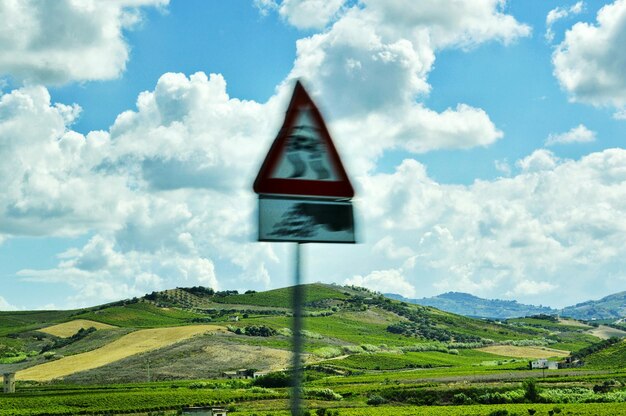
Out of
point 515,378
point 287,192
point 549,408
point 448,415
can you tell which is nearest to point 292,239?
point 287,192

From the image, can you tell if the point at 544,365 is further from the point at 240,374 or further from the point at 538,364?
the point at 240,374

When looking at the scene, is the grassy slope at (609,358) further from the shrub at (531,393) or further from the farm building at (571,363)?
the shrub at (531,393)

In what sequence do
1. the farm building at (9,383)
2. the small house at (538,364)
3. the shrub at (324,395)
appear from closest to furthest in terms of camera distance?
the shrub at (324,395), the farm building at (9,383), the small house at (538,364)

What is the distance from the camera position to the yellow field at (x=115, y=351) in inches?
5610

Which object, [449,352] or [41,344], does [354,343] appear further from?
[41,344]

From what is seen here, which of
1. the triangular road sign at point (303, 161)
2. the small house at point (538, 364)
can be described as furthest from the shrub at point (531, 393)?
the triangular road sign at point (303, 161)

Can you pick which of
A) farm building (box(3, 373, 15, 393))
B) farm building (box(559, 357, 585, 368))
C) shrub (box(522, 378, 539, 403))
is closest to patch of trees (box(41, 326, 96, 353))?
farm building (box(3, 373, 15, 393))

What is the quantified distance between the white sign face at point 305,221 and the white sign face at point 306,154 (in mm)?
265

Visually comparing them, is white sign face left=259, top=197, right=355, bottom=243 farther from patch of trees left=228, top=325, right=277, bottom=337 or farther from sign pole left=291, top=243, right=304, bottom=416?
patch of trees left=228, top=325, right=277, bottom=337

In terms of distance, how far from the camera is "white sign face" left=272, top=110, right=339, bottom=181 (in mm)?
7771

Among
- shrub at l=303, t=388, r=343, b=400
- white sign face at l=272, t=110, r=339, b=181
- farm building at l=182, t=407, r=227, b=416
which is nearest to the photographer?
white sign face at l=272, t=110, r=339, b=181

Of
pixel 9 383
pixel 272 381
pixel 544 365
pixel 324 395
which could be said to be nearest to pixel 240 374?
pixel 272 381

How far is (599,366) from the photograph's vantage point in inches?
5482

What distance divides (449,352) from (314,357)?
51546 millimetres
